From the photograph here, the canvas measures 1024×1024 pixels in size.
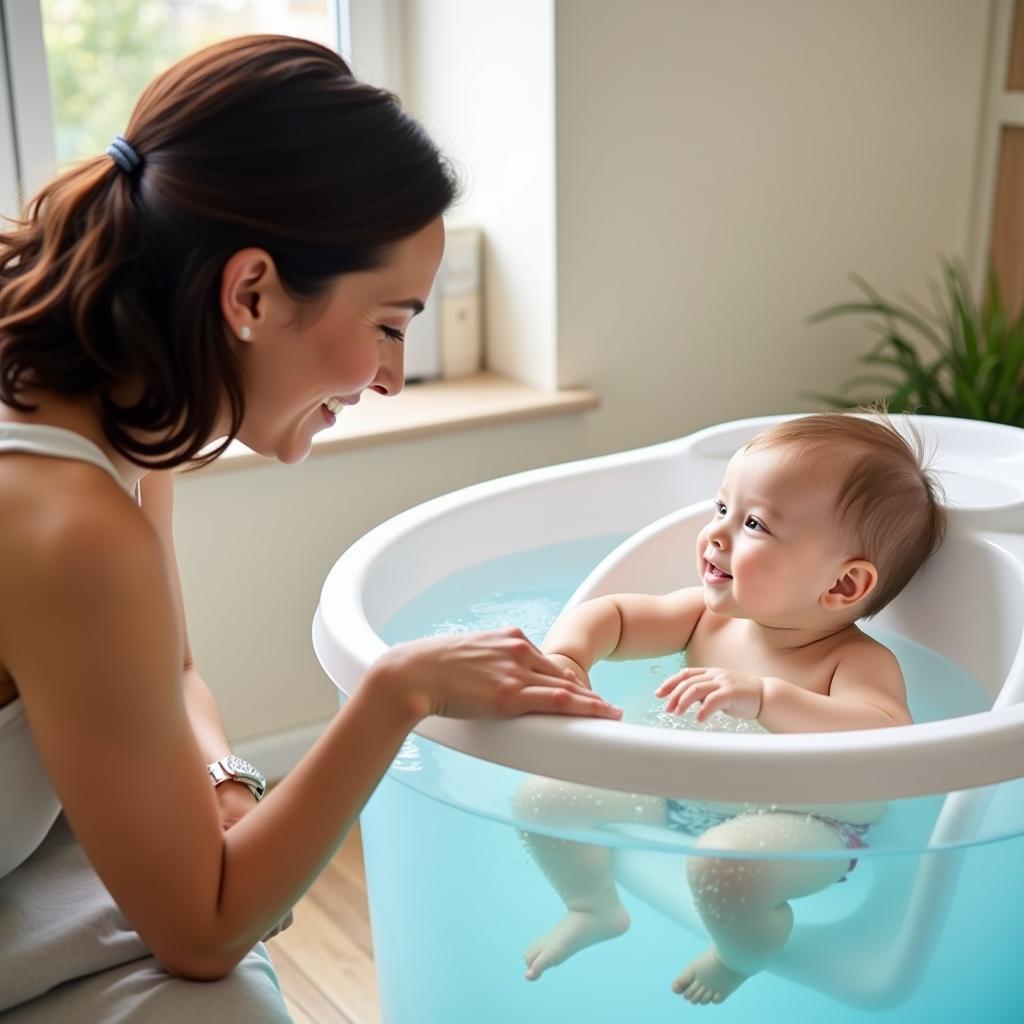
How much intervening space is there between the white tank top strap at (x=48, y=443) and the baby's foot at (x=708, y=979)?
591mm

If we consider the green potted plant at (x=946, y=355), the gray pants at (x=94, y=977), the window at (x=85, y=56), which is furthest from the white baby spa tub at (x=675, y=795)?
the window at (x=85, y=56)

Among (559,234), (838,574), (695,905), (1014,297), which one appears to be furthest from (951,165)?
(695,905)

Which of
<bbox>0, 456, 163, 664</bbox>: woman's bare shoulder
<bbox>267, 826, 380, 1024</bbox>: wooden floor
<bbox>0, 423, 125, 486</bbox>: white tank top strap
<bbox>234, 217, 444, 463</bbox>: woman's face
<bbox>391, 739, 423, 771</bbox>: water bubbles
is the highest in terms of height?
<bbox>234, 217, 444, 463</bbox>: woman's face

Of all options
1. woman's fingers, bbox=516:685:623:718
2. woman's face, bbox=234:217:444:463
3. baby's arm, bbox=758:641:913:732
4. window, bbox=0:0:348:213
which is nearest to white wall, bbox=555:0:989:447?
window, bbox=0:0:348:213

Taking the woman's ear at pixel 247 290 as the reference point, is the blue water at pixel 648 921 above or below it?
below

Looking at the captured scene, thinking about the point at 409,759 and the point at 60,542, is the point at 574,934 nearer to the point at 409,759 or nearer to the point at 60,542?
the point at 409,759

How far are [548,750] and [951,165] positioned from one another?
187 centimetres

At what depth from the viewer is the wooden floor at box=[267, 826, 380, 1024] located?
172 cm

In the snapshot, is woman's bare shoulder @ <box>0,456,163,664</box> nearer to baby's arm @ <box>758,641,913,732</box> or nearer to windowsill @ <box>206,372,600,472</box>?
baby's arm @ <box>758,641,913,732</box>

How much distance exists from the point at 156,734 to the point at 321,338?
0.29 metres

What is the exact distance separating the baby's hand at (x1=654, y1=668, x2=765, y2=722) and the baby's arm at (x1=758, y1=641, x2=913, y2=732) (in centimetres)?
2

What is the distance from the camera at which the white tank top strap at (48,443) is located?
3.13ft

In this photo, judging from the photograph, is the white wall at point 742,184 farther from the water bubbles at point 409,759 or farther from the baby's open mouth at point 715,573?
the water bubbles at point 409,759

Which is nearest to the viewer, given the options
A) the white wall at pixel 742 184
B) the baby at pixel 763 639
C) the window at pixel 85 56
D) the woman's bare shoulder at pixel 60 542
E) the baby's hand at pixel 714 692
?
the woman's bare shoulder at pixel 60 542
